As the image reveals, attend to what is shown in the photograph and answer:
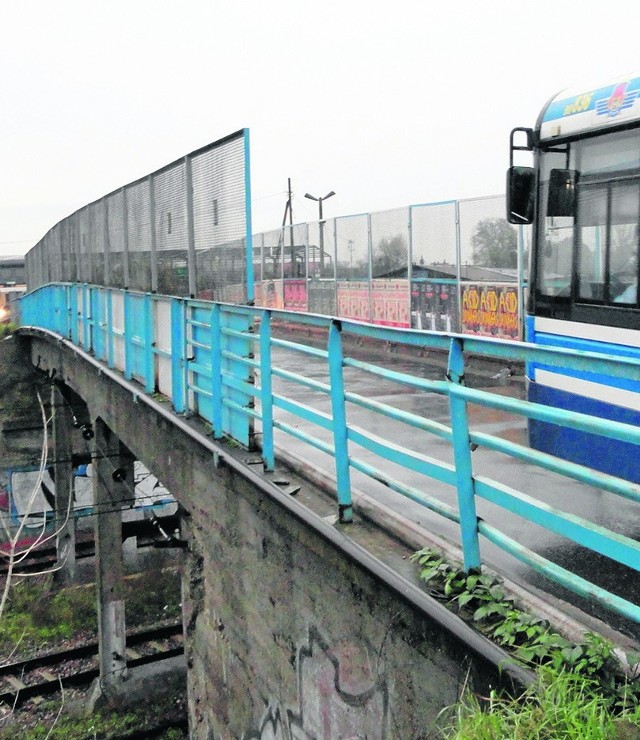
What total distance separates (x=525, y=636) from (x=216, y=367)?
4.06 metres

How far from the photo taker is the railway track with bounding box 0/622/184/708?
15328 millimetres

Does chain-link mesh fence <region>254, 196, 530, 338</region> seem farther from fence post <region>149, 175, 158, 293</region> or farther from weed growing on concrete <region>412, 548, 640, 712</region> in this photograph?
weed growing on concrete <region>412, 548, 640, 712</region>

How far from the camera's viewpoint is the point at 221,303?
6.71 m

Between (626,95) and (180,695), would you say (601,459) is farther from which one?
(180,695)

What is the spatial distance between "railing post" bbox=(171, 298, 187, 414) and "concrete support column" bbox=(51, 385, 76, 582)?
13.8 metres

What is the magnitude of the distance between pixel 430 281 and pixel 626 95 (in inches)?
346

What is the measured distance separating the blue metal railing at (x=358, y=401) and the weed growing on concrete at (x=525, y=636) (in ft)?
0.49

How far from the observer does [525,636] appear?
321cm

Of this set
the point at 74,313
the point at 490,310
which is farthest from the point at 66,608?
the point at 490,310

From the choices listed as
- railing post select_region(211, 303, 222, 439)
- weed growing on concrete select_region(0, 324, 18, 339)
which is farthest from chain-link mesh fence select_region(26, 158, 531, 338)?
weed growing on concrete select_region(0, 324, 18, 339)

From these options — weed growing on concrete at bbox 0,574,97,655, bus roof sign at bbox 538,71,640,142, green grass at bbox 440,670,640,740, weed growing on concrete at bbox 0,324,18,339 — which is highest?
bus roof sign at bbox 538,71,640,142

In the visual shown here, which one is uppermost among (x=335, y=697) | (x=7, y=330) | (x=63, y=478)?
(x=7, y=330)

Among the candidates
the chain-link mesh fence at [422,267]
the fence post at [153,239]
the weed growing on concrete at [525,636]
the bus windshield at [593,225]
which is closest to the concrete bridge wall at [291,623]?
the weed growing on concrete at [525,636]

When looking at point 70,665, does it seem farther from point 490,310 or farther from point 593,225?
point 593,225
